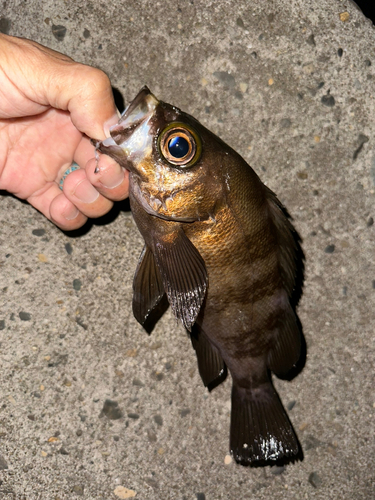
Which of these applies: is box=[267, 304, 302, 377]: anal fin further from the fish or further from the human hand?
the human hand

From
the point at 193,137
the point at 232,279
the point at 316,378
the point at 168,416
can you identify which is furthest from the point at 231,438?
the point at 193,137

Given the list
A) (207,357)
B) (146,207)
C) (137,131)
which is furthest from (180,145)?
(207,357)

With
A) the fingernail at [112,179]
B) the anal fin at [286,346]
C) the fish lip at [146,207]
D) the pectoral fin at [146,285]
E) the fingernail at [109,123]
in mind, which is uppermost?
the fingernail at [109,123]

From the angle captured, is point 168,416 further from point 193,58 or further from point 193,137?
point 193,58

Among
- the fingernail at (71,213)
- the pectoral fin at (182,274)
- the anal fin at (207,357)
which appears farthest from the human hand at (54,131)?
the anal fin at (207,357)

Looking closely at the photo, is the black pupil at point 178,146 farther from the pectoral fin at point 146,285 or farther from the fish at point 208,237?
the pectoral fin at point 146,285

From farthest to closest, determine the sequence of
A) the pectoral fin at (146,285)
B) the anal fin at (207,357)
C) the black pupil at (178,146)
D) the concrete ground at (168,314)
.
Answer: the concrete ground at (168,314) → the anal fin at (207,357) → the pectoral fin at (146,285) → the black pupil at (178,146)

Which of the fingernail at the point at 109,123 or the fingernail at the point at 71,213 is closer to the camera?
the fingernail at the point at 109,123
